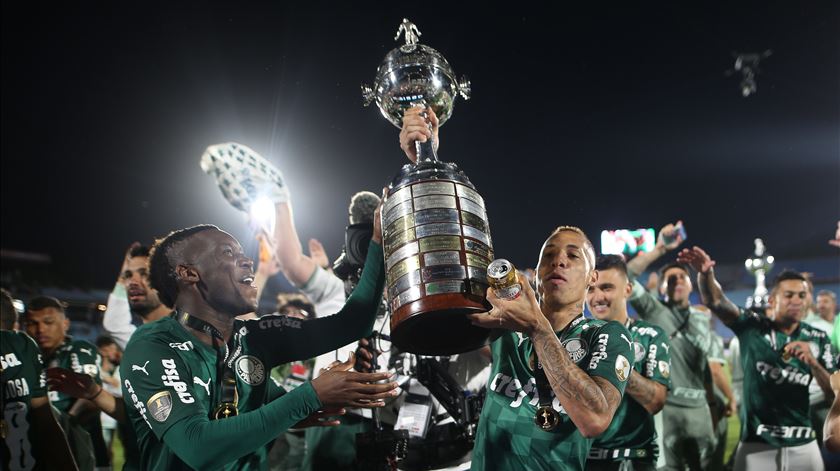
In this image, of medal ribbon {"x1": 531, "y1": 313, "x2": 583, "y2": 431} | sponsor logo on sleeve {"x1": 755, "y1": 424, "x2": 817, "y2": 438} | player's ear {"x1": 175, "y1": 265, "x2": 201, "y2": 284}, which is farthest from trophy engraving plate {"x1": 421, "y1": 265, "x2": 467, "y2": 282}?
sponsor logo on sleeve {"x1": 755, "y1": 424, "x2": 817, "y2": 438}

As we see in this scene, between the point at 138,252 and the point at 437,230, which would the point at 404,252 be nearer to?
the point at 437,230

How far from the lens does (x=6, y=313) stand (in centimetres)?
539

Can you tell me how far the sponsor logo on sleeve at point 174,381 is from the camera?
7.52ft

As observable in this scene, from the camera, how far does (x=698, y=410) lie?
627cm

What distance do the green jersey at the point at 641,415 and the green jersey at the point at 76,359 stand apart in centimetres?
416

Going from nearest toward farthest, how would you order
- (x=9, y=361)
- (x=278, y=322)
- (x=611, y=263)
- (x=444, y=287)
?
(x=444, y=287), (x=278, y=322), (x=9, y=361), (x=611, y=263)

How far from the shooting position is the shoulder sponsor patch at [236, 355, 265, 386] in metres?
2.65

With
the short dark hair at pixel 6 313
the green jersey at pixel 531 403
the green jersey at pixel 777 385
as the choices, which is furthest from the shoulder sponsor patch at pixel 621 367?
the short dark hair at pixel 6 313

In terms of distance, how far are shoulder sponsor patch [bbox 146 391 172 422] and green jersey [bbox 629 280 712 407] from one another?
493 cm

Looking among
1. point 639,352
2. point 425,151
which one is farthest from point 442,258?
point 639,352

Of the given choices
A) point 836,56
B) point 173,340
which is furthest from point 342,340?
point 836,56

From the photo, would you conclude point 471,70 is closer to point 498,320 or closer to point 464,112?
point 464,112

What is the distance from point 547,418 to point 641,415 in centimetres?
186

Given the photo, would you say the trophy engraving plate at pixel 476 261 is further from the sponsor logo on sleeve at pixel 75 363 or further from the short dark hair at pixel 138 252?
the sponsor logo on sleeve at pixel 75 363
